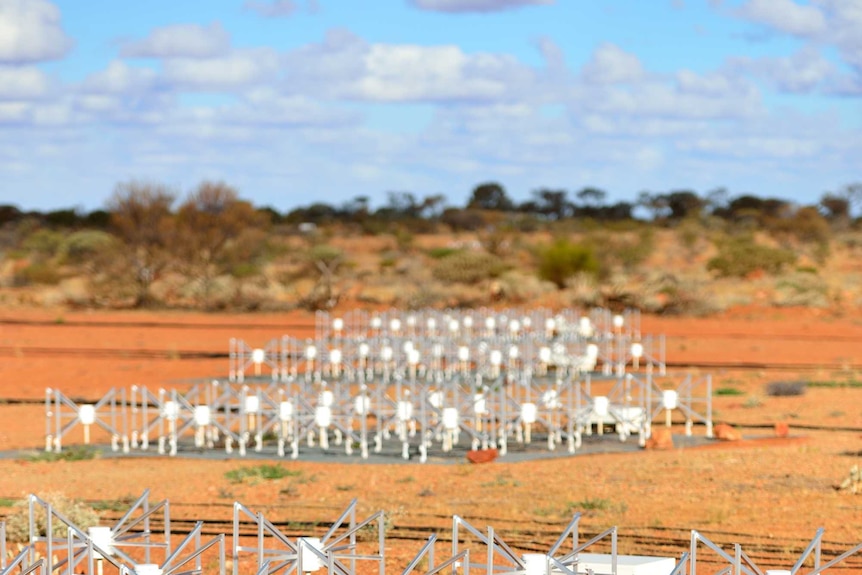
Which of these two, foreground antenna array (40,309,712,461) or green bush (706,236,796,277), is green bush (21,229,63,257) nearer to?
green bush (706,236,796,277)

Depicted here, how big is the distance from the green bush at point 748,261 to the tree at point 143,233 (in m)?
22.2

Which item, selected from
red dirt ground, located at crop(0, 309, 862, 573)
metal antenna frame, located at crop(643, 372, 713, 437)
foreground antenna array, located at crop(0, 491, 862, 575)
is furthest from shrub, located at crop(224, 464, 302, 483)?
metal antenna frame, located at crop(643, 372, 713, 437)

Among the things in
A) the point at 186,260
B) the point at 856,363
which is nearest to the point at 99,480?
the point at 856,363

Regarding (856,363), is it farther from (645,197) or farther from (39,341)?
(645,197)

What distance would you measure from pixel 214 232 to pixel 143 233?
3.58 m

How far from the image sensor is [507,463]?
1578 cm

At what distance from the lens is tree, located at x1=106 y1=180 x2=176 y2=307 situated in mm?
46938

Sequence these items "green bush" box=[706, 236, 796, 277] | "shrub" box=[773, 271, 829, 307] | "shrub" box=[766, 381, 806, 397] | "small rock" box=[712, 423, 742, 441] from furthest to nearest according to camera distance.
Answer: "green bush" box=[706, 236, 796, 277], "shrub" box=[773, 271, 829, 307], "shrub" box=[766, 381, 806, 397], "small rock" box=[712, 423, 742, 441]

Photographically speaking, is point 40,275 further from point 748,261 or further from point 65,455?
point 65,455

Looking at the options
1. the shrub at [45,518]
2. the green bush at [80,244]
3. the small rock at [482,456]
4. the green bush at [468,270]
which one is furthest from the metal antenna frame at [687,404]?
the green bush at [80,244]

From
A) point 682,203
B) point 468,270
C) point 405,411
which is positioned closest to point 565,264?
point 468,270

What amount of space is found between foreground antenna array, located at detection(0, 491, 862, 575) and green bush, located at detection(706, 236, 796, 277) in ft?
133

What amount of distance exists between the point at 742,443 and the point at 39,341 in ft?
75.0

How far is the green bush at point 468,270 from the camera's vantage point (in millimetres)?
48156
